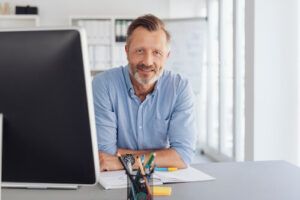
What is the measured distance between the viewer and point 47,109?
3.01ft

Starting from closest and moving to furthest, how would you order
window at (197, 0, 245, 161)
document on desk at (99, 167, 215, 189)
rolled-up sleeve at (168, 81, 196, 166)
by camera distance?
document on desk at (99, 167, 215, 189)
rolled-up sleeve at (168, 81, 196, 166)
window at (197, 0, 245, 161)

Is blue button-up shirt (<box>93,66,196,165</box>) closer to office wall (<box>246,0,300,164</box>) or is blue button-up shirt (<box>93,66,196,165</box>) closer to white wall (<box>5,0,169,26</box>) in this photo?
office wall (<box>246,0,300,164</box>)

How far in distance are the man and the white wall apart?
11.8 feet

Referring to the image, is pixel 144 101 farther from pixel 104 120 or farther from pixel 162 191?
pixel 162 191

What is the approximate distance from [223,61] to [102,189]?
12.6 ft

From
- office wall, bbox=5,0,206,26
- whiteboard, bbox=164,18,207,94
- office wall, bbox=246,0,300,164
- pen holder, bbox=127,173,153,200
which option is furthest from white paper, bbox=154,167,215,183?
office wall, bbox=5,0,206,26

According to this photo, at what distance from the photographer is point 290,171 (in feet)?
5.43

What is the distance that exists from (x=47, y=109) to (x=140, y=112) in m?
1.14

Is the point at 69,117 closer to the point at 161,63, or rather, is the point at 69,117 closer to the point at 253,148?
the point at 161,63

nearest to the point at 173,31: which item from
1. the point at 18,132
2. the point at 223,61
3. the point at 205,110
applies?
the point at 223,61

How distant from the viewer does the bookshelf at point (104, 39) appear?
5266mm

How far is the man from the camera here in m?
1.98

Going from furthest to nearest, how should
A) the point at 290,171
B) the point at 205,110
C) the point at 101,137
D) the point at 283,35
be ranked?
the point at 205,110 → the point at 283,35 → the point at 101,137 → the point at 290,171

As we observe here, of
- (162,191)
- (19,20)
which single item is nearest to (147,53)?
(162,191)
